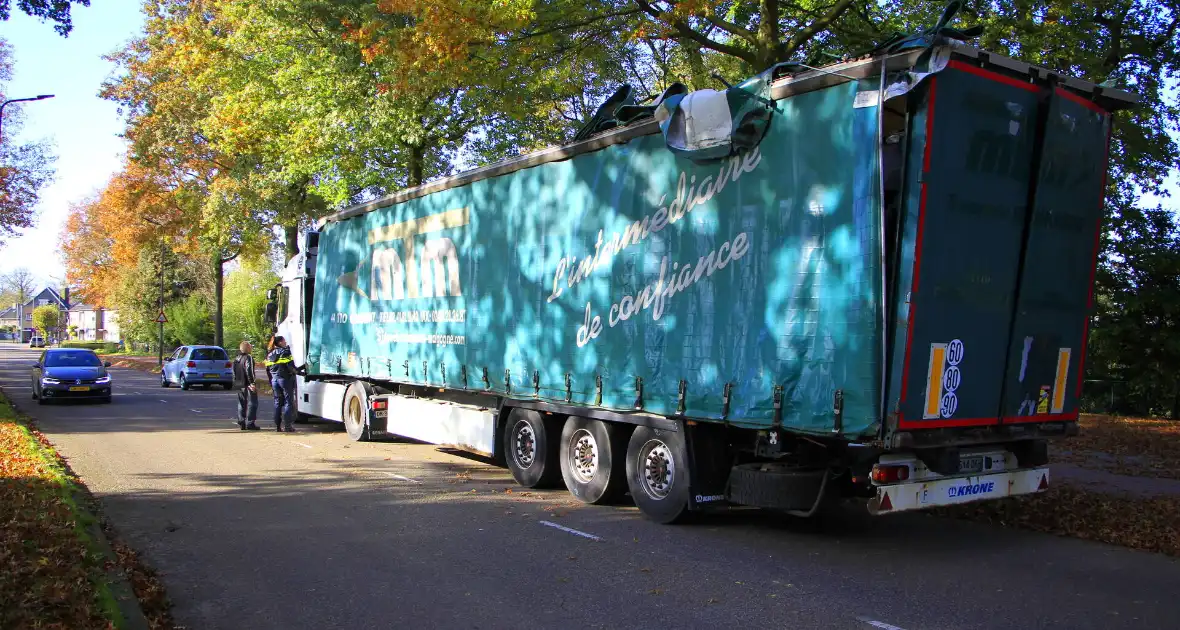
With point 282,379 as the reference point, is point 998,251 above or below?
above

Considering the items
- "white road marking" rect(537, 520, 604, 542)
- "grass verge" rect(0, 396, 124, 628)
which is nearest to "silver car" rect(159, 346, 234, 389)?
"grass verge" rect(0, 396, 124, 628)

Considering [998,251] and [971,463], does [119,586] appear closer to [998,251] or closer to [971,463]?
[971,463]

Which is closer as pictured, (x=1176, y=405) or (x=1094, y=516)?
(x=1094, y=516)

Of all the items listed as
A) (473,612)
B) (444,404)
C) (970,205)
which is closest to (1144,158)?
(970,205)

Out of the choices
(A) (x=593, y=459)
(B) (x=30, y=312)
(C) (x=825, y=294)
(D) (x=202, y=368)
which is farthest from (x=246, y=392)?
(B) (x=30, y=312)

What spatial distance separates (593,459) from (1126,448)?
9222 millimetres

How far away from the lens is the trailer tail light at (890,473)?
21.8ft

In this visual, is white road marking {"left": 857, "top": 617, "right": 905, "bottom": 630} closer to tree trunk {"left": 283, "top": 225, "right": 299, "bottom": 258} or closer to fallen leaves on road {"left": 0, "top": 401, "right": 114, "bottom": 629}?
fallen leaves on road {"left": 0, "top": 401, "right": 114, "bottom": 629}

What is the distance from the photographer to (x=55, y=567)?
19.2 ft

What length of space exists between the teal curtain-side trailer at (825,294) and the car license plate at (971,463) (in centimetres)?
3

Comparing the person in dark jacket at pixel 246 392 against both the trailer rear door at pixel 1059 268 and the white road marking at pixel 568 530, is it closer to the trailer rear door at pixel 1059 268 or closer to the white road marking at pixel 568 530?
the white road marking at pixel 568 530

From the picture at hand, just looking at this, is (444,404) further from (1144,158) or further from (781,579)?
(1144,158)

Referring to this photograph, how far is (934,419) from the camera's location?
6.54 metres

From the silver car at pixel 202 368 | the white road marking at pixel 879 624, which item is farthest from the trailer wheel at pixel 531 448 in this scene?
the silver car at pixel 202 368
